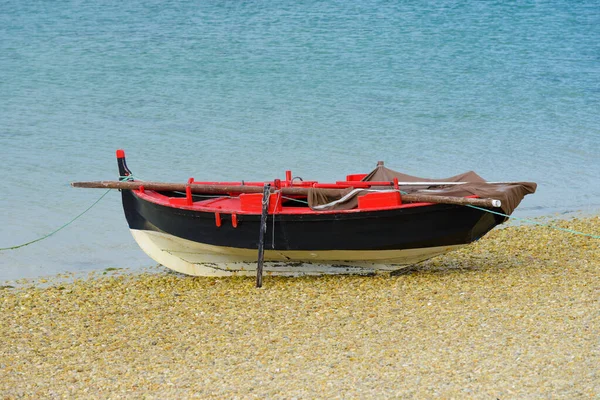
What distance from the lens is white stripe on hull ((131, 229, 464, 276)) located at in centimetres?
950

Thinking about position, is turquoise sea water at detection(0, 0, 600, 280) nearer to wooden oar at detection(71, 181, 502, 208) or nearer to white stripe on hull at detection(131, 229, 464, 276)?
white stripe on hull at detection(131, 229, 464, 276)

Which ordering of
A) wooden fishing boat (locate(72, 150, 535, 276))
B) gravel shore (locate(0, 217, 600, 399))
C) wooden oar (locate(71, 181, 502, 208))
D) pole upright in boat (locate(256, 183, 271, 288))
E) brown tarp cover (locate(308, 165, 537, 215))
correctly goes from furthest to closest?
pole upright in boat (locate(256, 183, 271, 288)) < wooden fishing boat (locate(72, 150, 535, 276)) < brown tarp cover (locate(308, 165, 537, 215)) < wooden oar (locate(71, 181, 502, 208)) < gravel shore (locate(0, 217, 600, 399))

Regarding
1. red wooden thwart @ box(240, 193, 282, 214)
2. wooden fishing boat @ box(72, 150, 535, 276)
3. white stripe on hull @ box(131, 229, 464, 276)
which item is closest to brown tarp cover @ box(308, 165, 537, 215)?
wooden fishing boat @ box(72, 150, 535, 276)

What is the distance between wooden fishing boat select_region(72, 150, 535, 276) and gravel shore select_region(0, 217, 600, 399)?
0.28 metres

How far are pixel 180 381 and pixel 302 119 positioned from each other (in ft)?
48.3

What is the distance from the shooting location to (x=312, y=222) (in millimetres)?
9336

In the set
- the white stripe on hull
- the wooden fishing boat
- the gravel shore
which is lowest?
the gravel shore

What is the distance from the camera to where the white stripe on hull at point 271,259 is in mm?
9500

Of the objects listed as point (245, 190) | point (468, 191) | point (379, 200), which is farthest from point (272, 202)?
point (468, 191)

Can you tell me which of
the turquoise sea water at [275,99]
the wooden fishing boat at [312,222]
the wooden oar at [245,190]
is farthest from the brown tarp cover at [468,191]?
the turquoise sea water at [275,99]

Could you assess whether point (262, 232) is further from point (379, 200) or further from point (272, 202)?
point (379, 200)

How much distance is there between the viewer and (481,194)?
8891 mm

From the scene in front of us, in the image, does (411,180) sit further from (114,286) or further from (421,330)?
(114,286)

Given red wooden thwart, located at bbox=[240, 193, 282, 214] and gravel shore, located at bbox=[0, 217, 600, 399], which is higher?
red wooden thwart, located at bbox=[240, 193, 282, 214]
